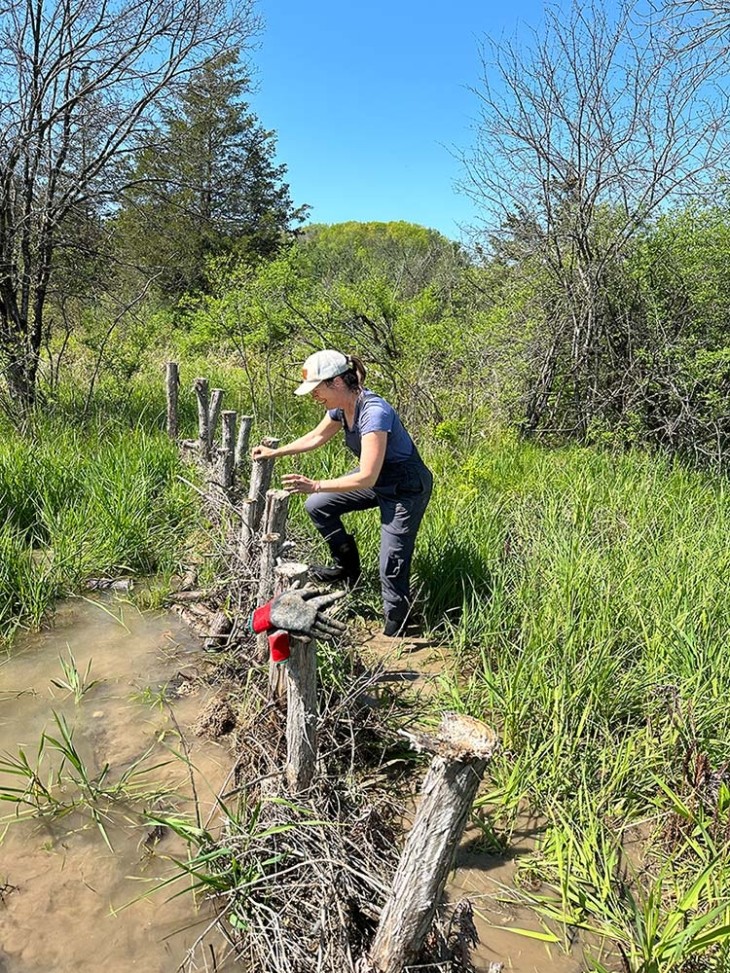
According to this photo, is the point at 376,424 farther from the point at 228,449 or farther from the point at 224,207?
the point at 224,207

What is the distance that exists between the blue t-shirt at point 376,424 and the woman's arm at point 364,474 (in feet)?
0.15

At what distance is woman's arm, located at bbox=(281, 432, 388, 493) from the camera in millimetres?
3061

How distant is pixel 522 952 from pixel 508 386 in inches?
235

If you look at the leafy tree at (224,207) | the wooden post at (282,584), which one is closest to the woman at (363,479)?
the wooden post at (282,584)

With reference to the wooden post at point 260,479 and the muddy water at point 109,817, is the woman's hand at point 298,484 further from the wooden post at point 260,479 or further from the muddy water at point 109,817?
the muddy water at point 109,817

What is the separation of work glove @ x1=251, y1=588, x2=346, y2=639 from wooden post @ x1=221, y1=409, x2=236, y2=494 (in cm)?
240

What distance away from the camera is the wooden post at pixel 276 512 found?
282 centimetres

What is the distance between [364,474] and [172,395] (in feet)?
12.5

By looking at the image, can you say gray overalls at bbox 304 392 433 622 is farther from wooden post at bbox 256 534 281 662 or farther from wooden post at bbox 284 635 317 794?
wooden post at bbox 284 635 317 794

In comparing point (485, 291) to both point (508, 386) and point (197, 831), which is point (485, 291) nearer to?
point (508, 386)

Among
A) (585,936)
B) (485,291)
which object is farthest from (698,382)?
(585,936)

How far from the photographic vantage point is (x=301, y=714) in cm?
215

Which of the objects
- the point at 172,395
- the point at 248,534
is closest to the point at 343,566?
the point at 248,534

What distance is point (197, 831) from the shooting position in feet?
7.50
